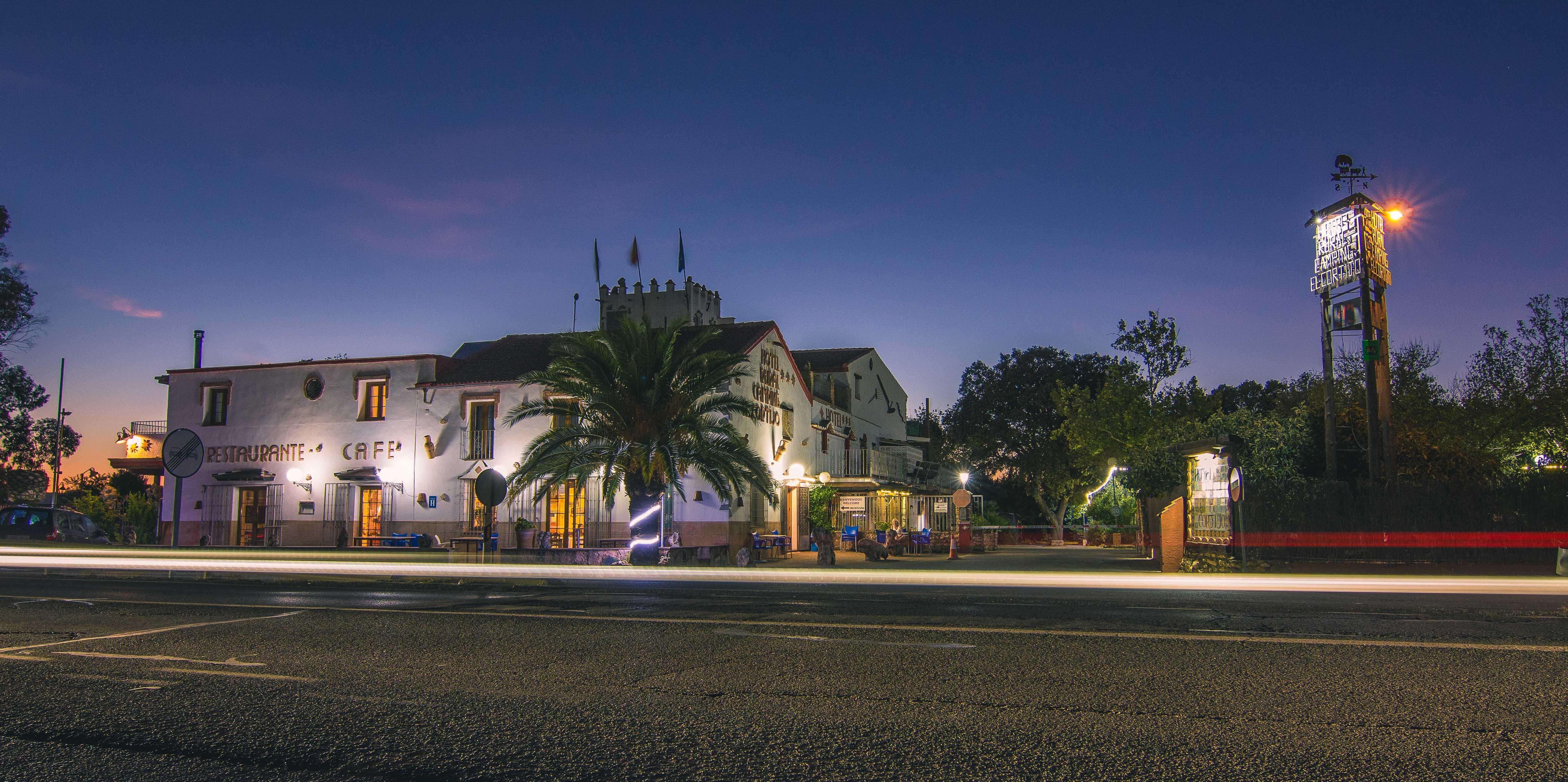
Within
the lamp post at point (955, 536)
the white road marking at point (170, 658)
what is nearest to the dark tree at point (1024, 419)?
the lamp post at point (955, 536)

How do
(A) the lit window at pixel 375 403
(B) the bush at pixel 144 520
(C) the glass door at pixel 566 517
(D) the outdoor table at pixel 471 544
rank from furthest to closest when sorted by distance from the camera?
(B) the bush at pixel 144 520
(A) the lit window at pixel 375 403
(C) the glass door at pixel 566 517
(D) the outdoor table at pixel 471 544

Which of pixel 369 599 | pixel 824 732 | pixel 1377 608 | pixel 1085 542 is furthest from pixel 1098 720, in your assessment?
pixel 1085 542

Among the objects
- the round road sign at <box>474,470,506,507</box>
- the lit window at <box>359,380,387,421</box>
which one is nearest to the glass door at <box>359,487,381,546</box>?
the lit window at <box>359,380,387,421</box>

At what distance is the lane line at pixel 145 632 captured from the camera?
8.28 metres

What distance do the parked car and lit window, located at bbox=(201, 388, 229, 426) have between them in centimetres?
764

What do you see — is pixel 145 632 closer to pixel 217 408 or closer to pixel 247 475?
pixel 247 475

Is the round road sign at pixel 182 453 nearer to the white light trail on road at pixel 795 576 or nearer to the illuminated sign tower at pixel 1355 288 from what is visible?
the white light trail on road at pixel 795 576

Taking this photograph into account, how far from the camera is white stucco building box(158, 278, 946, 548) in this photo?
2988 cm

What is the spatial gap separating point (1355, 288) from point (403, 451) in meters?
27.4

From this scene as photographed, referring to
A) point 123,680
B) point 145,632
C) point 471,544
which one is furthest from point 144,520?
point 123,680

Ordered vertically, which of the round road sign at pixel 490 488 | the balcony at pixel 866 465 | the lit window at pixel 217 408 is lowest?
the round road sign at pixel 490 488

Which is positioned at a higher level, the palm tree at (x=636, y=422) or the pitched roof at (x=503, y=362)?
the pitched roof at (x=503, y=362)

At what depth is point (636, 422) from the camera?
24.8m

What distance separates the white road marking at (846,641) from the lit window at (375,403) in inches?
1027
